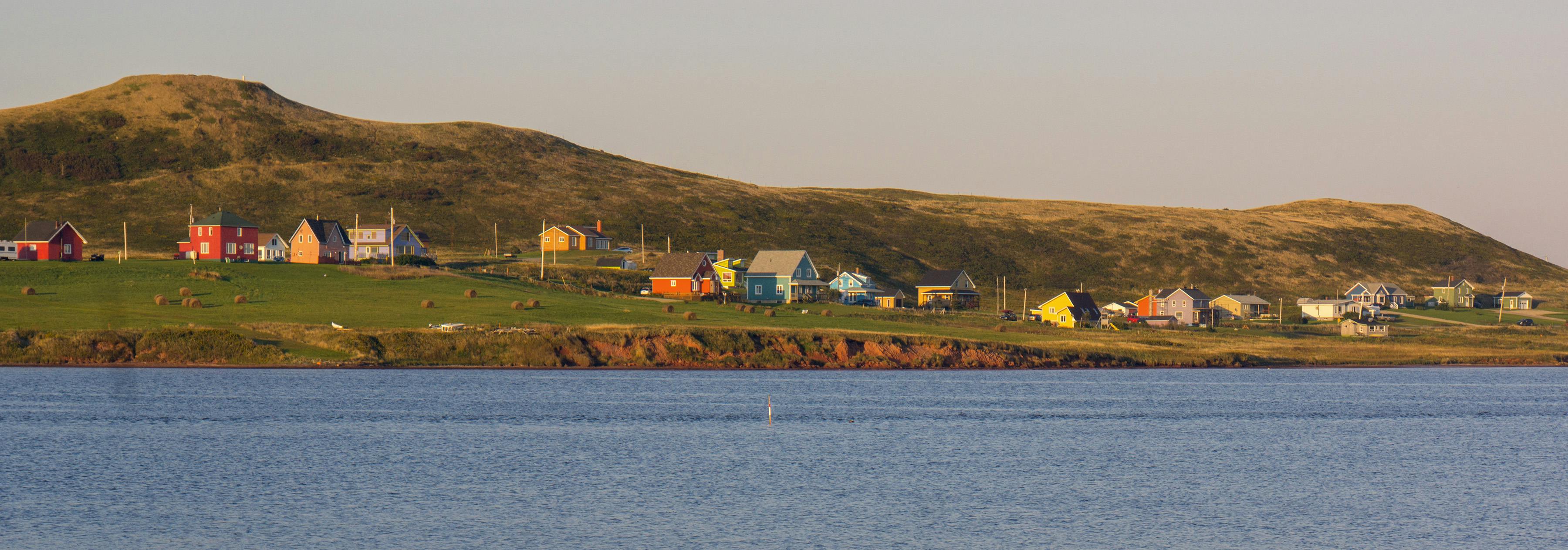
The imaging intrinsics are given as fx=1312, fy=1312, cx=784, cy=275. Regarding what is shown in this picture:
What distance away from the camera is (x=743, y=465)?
43.9m

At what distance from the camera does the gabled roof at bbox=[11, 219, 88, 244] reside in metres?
112

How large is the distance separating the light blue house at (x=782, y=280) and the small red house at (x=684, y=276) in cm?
533

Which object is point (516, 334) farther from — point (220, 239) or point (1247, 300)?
point (1247, 300)

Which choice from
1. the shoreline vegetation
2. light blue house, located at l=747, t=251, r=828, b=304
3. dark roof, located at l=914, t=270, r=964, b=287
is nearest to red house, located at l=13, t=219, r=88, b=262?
the shoreline vegetation

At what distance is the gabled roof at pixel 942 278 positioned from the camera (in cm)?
14550

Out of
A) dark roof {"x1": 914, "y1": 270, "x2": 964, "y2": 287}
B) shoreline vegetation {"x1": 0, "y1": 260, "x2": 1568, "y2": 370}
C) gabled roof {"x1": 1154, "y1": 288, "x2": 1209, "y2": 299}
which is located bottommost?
shoreline vegetation {"x1": 0, "y1": 260, "x2": 1568, "y2": 370}

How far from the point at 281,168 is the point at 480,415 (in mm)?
154476

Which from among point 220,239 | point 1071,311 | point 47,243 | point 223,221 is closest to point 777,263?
point 1071,311

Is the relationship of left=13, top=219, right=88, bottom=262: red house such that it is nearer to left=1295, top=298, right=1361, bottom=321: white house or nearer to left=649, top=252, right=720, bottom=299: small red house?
left=649, top=252, right=720, bottom=299: small red house

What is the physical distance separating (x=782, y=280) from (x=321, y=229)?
4420 centimetres

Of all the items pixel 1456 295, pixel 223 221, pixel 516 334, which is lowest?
pixel 516 334

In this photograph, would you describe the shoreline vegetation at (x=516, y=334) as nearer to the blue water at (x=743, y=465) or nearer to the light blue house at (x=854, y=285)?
the blue water at (x=743, y=465)

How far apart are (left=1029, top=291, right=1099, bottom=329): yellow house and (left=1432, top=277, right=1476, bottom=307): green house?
71.6m

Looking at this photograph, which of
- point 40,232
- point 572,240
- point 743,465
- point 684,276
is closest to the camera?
point 743,465
